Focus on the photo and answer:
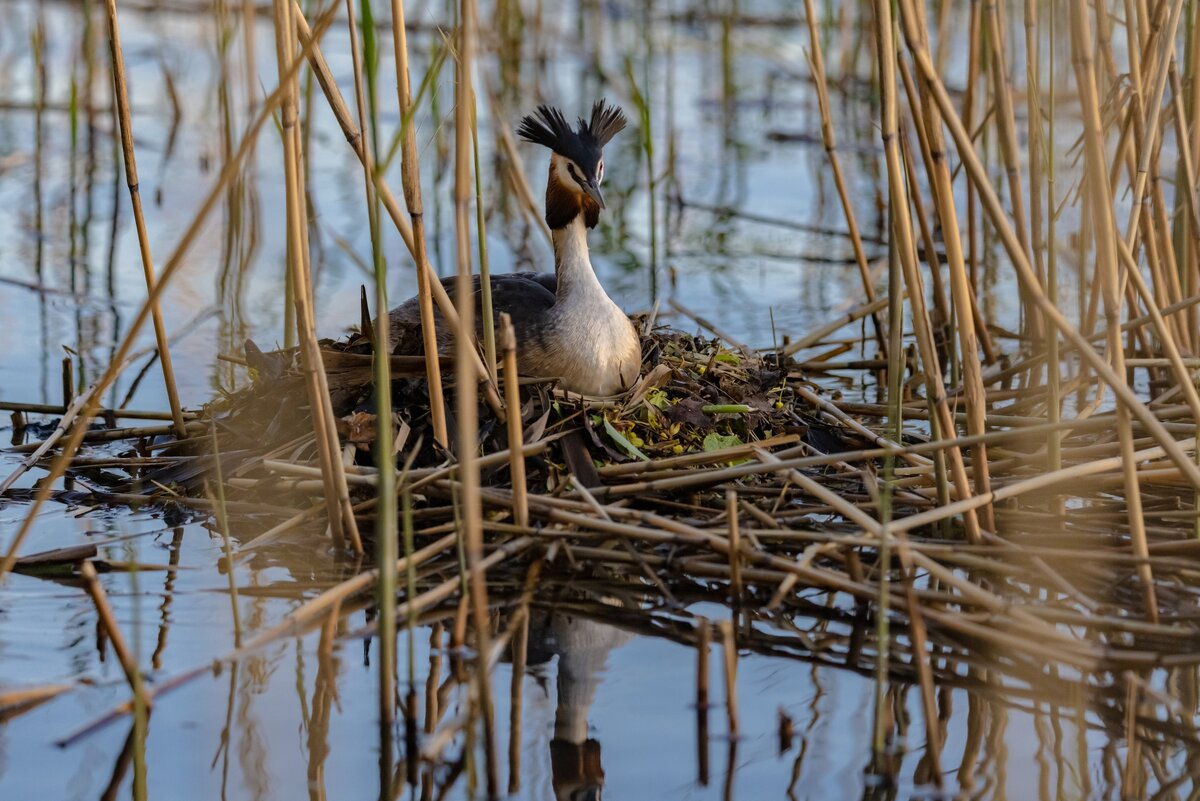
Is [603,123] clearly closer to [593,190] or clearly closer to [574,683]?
[593,190]

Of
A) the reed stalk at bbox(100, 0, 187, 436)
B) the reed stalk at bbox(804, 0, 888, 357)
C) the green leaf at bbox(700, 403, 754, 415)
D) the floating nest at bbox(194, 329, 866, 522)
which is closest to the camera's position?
the reed stalk at bbox(100, 0, 187, 436)

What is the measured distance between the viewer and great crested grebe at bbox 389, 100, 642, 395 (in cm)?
420

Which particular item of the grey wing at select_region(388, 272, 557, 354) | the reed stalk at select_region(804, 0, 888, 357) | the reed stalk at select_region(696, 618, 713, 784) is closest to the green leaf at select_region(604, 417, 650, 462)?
the grey wing at select_region(388, 272, 557, 354)

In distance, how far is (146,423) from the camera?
16.3ft

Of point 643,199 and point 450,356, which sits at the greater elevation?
point 643,199

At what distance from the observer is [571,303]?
429 centimetres

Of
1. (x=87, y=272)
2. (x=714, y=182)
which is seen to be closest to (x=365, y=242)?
(x=87, y=272)

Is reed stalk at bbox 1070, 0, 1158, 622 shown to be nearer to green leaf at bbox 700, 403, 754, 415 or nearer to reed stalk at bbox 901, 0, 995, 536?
reed stalk at bbox 901, 0, 995, 536

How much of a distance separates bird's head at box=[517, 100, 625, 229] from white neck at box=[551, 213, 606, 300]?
0.03 meters

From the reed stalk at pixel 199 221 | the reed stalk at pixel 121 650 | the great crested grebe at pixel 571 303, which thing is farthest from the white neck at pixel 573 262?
the reed stalk at pixel 121 650

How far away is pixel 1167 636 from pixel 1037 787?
0.63 m

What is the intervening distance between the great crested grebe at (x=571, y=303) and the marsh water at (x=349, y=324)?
0.46 m

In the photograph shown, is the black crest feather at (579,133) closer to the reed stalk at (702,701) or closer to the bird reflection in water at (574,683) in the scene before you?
the bird reflection in water at (574,683)

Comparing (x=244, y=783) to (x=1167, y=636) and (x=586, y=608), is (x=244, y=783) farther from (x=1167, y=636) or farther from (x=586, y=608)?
(x=1167, y=636)
